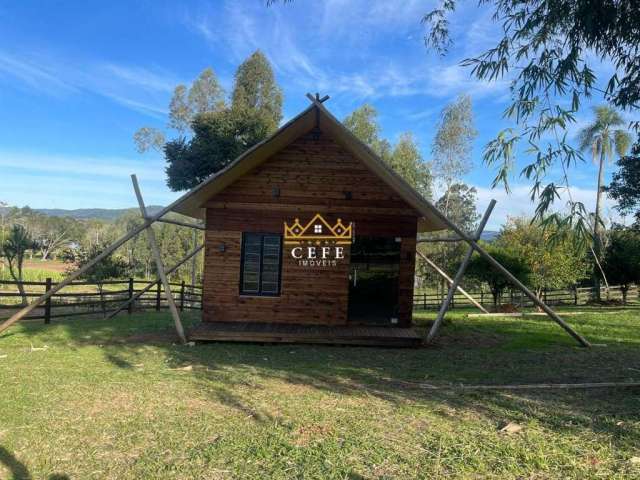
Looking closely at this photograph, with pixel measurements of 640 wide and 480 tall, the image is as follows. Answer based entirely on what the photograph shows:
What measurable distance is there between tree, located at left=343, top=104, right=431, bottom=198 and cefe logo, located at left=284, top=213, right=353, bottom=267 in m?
20.9

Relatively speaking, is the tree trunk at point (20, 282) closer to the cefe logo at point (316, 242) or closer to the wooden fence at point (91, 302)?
the wooden fence at point (91, 302)

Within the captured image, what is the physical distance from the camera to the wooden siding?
11156 mm

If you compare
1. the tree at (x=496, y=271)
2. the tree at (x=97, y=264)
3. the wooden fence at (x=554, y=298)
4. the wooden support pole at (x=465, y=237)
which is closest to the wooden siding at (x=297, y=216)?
the wooden support pole at (x=465, y=237)

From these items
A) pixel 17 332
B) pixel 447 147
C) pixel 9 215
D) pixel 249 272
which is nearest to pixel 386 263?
pixel 249 272

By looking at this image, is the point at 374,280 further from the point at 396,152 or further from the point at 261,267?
the point at 396,152

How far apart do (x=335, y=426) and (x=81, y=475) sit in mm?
2266

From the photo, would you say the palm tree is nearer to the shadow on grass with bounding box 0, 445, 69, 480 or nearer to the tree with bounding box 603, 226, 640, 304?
the tree with bounding box 603, 226, 640, 304

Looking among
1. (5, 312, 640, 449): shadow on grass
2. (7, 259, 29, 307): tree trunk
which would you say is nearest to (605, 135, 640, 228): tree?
(5, 312, 640, 449): shadow on grass

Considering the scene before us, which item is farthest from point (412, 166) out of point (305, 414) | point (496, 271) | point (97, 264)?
point (305, 414)

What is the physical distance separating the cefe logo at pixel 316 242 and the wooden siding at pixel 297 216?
5.3 inches

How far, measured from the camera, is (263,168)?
36.8ft

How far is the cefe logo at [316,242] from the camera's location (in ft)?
36.7

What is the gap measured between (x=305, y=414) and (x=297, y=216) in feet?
21.3

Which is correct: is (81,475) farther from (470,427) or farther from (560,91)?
(560,91)
